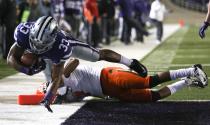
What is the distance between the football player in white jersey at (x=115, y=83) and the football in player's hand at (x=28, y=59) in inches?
23.5

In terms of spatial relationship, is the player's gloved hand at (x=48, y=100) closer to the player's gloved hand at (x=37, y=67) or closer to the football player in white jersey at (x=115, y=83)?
the player's gloved hand at (x=37, y=67)

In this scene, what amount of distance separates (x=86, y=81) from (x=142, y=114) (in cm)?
93

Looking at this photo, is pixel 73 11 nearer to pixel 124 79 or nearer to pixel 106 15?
pixel 106 15

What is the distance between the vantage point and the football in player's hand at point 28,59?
24.8ft

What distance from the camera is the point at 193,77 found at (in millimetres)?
8414

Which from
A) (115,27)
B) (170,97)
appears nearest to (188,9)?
(115,27)

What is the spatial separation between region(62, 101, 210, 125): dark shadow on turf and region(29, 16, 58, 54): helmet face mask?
0.77 metres

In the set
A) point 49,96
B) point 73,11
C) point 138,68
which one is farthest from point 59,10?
point 49,96

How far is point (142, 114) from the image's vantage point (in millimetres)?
7594

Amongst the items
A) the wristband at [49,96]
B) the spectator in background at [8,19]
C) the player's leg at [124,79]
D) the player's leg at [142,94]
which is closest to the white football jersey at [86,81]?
the player's leg at [124,79]

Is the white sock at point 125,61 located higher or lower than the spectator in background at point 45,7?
lower

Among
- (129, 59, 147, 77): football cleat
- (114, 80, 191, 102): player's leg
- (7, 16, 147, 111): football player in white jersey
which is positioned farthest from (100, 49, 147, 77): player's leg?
(7, 16, 147, 111): football player in white jersey

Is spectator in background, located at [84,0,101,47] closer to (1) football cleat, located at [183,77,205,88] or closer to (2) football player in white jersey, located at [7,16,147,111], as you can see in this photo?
(1) football cleat, located at [183,77,205,88]

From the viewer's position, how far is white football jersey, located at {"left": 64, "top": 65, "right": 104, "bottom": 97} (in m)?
8.21
